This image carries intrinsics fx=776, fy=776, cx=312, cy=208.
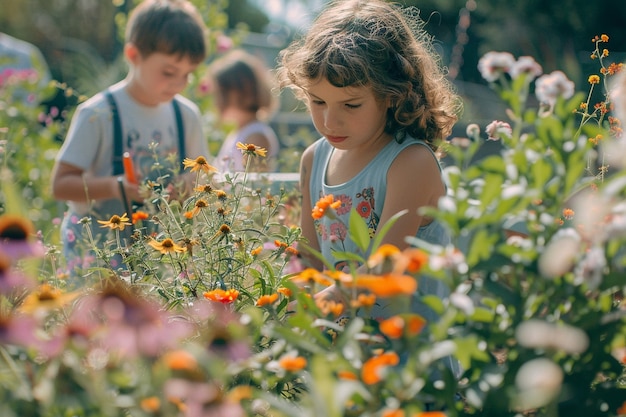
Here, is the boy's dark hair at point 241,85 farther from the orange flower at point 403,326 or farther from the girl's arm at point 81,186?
the orange flower at point 403,326

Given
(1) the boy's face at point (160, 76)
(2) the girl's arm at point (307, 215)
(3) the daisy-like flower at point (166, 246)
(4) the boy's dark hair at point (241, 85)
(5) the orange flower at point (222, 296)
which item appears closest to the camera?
(5) the orange flower at point (222, 296)

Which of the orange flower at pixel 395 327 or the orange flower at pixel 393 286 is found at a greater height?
the orange flower at pixel 393 286

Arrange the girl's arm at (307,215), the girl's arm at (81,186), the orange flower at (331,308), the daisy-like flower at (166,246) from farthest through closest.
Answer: the girl's arm at (81,186), the girl's arm at (307,215), the daisy-like flower at (166,246), the orange flower at (331,308)

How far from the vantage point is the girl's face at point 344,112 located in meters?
1.92

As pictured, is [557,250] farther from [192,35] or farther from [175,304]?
[192,35]

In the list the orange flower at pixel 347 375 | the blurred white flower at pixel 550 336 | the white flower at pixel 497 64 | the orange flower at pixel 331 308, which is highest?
the white flower at pixel 497 64

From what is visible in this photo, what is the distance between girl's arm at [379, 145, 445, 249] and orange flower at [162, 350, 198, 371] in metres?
0.94

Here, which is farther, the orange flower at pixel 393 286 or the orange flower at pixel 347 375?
the orange flower at pixel 347 375

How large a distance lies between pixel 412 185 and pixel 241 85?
2676 mm

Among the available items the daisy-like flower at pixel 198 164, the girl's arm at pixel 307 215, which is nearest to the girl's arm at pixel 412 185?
the girl's arm at pixel 307 215

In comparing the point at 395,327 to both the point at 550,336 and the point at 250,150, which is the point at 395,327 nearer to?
the point at 550,336

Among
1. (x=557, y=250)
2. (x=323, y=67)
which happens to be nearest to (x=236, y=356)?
(x=557, y=250)

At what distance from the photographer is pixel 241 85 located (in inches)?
174

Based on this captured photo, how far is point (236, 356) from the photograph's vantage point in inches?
41.8
